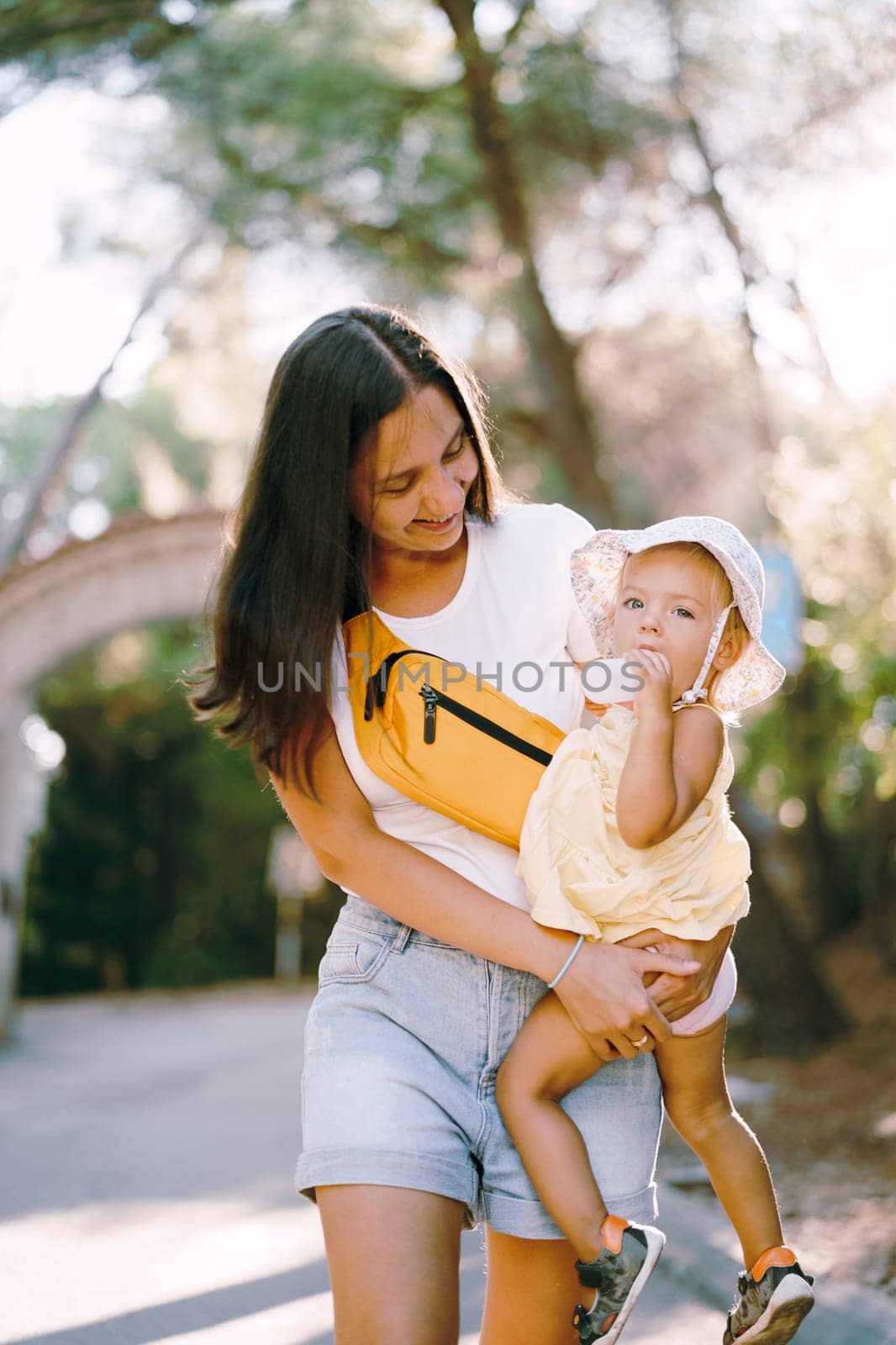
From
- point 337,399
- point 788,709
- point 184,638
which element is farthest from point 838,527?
point 184,638

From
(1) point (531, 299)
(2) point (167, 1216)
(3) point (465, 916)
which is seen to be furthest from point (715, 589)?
(1) point (531, 299)

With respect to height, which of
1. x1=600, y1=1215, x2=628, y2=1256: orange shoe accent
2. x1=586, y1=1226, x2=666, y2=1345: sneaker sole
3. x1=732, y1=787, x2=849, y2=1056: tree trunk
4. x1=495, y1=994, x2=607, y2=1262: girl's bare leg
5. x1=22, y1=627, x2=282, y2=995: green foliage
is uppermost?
x1=495, y1=994, x2=607, y2=1262: girl's bare leg

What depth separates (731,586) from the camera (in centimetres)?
255

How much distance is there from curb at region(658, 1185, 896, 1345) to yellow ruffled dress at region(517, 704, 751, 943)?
2161 millimetres

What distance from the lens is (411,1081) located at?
7.71 feet

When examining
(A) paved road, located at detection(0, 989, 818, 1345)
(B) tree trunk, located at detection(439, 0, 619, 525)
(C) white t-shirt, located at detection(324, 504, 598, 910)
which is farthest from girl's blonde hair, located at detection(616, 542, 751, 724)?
(B) tree trunk, located at detection(439, 0, 619, 525)

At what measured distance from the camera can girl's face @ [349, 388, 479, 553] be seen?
2.49 m

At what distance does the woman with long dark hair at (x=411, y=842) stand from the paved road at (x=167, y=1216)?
218 centimetres

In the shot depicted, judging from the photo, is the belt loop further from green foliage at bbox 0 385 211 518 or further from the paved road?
green foliage at bbox 0 385 211 518

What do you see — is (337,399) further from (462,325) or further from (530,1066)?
(462,325)

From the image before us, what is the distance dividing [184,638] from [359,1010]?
20.2 meters

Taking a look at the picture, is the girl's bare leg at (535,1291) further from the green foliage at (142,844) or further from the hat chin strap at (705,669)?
the green foliage at (142,844)

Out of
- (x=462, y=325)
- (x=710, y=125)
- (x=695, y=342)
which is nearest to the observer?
(x=710, y=125)

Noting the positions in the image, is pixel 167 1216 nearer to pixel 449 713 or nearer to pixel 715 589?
pixel 449 713
